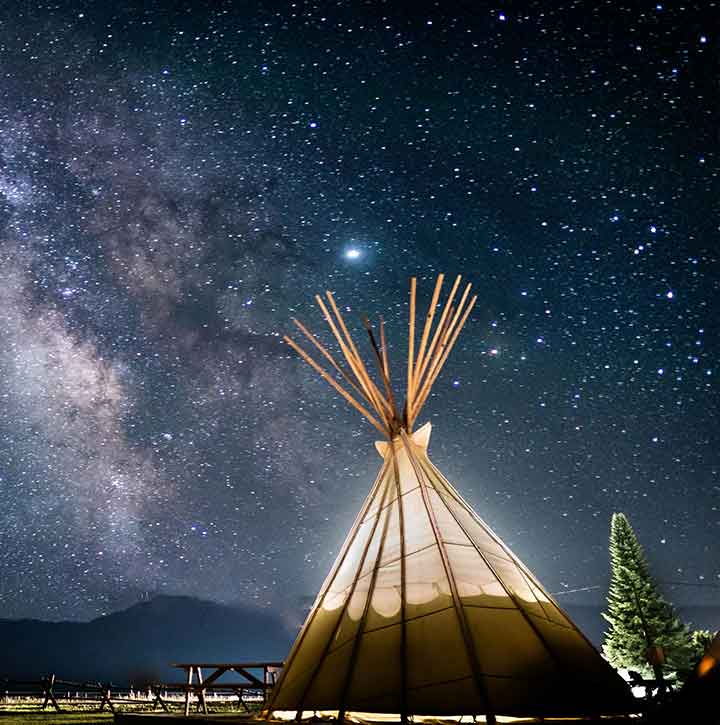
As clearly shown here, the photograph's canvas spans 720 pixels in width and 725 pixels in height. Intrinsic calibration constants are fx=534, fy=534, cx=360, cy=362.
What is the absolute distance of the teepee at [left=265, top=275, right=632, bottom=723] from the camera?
12.5ft

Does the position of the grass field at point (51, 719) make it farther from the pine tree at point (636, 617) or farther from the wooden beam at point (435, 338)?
the pine tree at point (636, 617)

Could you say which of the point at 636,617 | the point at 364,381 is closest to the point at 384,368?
the point at 364,381

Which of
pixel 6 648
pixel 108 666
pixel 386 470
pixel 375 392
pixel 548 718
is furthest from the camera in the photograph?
pixel 108 666

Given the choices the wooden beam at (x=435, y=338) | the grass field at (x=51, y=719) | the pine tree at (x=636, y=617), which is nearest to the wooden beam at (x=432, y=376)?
the wooden beam at (x=435, y=338)

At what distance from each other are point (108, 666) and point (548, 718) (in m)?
228

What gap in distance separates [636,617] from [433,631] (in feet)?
61.7

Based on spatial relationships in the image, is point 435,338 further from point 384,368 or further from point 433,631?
point 433,631

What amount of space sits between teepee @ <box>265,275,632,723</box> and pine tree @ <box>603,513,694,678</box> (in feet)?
56.1

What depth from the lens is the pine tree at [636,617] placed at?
18.6 meters

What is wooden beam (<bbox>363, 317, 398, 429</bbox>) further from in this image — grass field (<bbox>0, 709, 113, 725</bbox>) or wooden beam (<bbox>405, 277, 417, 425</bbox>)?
grass field (<bbox>0, 709, 113, 725</bbox>)

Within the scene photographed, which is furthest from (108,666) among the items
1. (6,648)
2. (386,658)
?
(386,658)

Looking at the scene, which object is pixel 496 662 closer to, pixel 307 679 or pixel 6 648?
pixel 307 679

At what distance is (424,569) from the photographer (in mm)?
4785

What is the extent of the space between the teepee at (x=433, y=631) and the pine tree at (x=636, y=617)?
1710 centimetres
